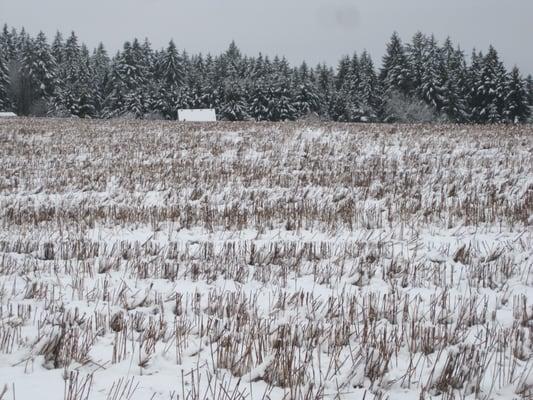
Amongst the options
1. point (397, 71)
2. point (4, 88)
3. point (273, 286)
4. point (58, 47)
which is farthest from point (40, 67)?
point (273, 286)

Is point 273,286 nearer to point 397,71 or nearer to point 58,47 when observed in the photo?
point 397,71

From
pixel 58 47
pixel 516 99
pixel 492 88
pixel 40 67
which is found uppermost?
pixel 58 47

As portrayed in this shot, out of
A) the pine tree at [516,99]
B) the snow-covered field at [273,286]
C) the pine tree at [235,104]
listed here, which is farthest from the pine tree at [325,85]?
the snow-covered field at [273,286]

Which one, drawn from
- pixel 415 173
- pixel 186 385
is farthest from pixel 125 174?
pixel 186 385

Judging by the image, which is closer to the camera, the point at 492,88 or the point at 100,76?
the point at 492,88

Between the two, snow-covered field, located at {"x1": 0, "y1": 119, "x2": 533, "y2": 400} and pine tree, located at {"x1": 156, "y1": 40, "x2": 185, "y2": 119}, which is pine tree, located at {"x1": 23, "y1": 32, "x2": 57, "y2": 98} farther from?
snow-covered field, located at {"x1": 0, "y1": 119, "x2": 533, "y2": 400}

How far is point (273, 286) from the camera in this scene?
4598 millimetres

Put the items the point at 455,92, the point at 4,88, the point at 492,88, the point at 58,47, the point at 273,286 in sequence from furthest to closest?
the point at 58,47 → the point at 4,88 → the point at 455,92 → the point at 492,88 → the point at 273,286

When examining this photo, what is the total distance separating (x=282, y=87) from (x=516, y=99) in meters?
31.1

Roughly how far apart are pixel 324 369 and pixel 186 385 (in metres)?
0.96

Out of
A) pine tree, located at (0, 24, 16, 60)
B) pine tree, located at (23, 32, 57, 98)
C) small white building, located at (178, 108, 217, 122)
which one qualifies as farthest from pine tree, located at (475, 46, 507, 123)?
pine tree, located at (0, 24, 16, 60)

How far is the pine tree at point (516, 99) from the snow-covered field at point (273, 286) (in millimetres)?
47762

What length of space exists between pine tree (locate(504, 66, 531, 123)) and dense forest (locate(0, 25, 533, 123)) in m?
0.11

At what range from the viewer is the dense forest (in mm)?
55375
